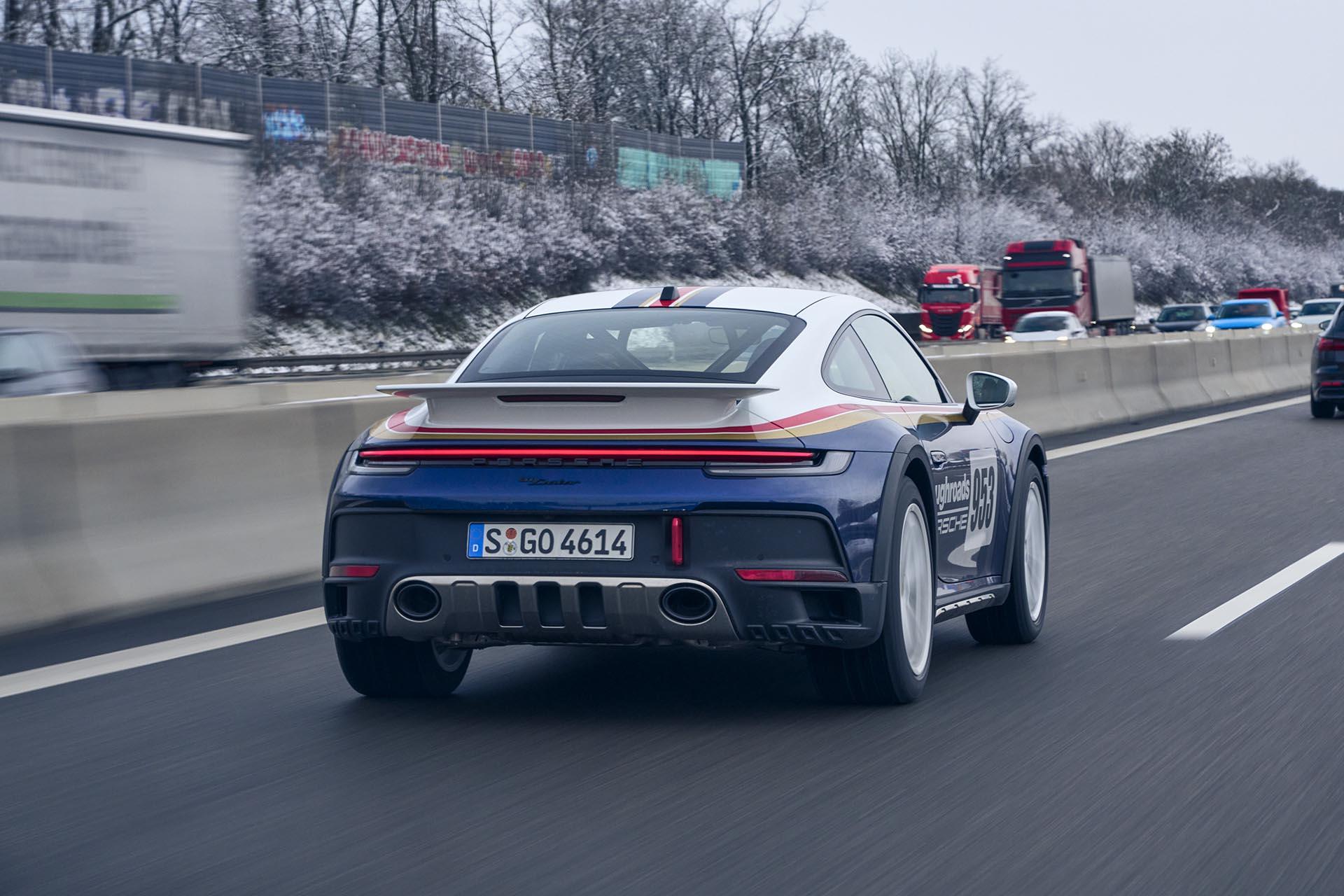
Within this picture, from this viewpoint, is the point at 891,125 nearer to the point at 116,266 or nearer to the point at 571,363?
the point at 116,266

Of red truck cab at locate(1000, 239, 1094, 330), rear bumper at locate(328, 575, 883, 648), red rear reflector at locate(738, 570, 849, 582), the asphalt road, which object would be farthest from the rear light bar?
red truck cab at locate(1000, 239, 1094, 330)

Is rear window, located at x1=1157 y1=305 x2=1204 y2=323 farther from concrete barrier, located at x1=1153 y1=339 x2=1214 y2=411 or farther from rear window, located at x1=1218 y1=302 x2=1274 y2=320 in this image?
concrete barrier, located at x1=1153 y1=339 x2=1214 y2=411

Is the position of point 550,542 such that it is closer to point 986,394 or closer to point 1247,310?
point 986,394

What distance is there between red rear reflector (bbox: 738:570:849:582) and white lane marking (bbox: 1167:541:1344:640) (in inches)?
99.6

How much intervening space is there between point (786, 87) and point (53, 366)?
76970mm

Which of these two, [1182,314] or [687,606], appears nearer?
[687,606]

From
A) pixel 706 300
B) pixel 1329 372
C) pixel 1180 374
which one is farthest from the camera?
pixel 1180 374

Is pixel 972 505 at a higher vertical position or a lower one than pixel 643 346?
lower

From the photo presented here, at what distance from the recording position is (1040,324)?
44.4m

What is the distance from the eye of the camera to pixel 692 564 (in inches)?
228

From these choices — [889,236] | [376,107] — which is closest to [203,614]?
[376,107]

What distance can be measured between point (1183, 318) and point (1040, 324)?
37.9 feet

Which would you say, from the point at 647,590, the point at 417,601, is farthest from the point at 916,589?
the point at 417,601

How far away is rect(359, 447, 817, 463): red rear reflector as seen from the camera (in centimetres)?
582
